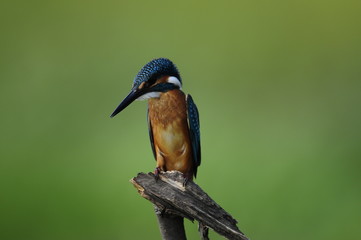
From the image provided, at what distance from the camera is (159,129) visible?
187 centimetres

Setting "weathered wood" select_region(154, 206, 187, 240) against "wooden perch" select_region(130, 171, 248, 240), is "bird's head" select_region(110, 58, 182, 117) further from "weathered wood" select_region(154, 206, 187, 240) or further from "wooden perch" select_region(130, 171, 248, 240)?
"weathered wood" select_region(154, 206, 187, 240)

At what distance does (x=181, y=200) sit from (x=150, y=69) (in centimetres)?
49

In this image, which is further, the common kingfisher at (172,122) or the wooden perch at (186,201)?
the common kingfisher at (172,122)

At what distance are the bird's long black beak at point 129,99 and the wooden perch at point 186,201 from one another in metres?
0.25

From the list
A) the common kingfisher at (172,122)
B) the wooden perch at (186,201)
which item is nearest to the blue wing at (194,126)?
the common kingfisher at (172,122)

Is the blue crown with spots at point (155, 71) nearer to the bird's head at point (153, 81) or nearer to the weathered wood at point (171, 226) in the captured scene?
the bird's head at point (153, 81)

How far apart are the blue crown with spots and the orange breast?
0.09 m

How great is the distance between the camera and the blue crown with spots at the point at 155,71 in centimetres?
172

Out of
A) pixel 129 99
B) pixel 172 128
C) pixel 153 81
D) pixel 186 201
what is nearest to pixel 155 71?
Answer: pixel 153 81

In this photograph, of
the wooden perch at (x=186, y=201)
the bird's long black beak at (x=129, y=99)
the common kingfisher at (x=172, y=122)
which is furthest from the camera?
the common kingfisher at (x=172, y=122)

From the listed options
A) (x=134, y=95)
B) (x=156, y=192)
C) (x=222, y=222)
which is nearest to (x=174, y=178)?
(x=156, y=192)

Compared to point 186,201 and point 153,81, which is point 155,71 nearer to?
point 153,81

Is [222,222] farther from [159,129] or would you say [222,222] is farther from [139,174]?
[159,129]

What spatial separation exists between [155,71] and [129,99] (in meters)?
0.15
